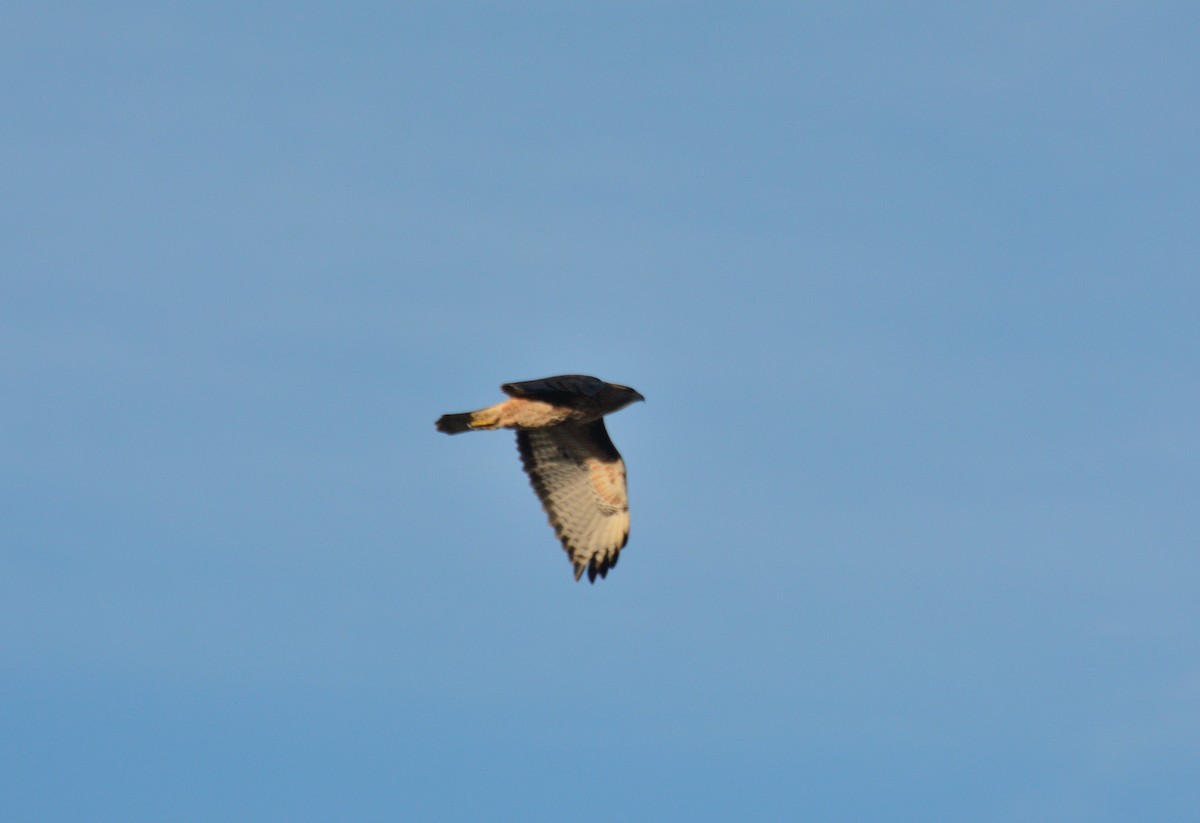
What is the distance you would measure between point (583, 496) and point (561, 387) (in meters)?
1.81

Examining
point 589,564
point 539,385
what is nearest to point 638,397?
point 539,385

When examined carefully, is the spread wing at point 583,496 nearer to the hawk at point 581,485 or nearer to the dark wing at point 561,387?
the hawk at point 581,485

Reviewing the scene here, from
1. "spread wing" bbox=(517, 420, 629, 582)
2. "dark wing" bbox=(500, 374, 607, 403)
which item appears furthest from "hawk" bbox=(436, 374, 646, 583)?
"dark wing" bbox=(500, 374, 607, 403)

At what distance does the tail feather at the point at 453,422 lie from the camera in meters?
15.4

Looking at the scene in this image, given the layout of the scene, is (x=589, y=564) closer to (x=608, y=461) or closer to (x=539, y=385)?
(x=608, y=461)

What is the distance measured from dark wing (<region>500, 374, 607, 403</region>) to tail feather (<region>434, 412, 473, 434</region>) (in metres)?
0.48

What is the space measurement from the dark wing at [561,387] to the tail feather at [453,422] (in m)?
0.48

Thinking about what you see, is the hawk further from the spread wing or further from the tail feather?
the tail feather

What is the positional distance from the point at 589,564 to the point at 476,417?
7.40ft

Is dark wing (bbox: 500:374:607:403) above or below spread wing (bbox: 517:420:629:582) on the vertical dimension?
above

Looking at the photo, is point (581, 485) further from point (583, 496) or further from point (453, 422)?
point (453, 422)

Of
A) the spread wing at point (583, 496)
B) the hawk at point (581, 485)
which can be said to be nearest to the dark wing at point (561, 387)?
the hawk at point (581, 485)

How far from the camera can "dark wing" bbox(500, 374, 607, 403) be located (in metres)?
15.2

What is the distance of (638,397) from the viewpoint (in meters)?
15.4
